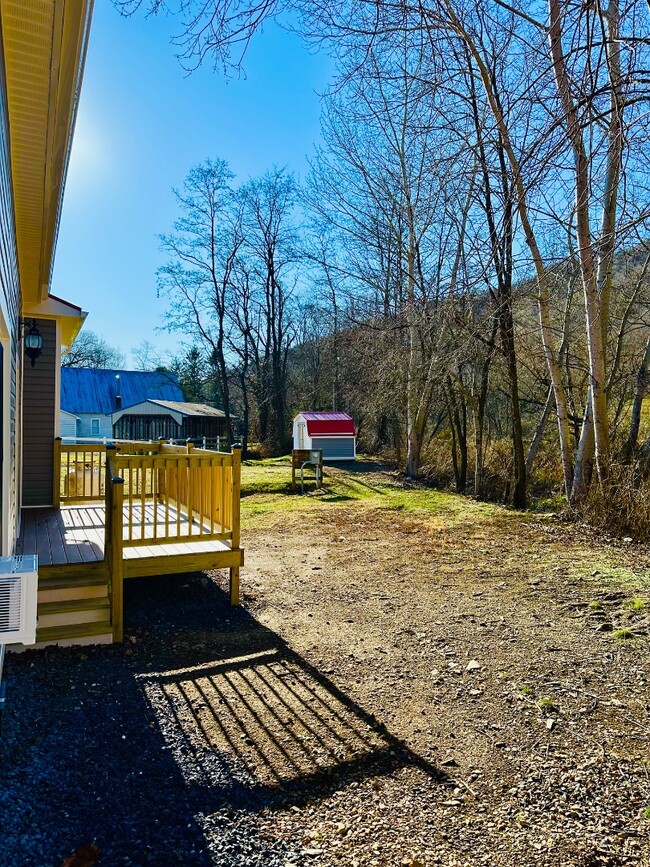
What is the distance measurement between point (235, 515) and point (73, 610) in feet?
4.99

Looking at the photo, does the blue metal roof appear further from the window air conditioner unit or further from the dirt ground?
the window air conditioner unit

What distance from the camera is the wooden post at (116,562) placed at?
4.19 metres

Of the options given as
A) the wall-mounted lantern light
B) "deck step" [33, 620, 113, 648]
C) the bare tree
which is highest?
the bare tree

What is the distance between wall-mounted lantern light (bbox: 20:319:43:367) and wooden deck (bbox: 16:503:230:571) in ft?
7.04

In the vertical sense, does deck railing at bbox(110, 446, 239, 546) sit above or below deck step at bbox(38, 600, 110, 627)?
above

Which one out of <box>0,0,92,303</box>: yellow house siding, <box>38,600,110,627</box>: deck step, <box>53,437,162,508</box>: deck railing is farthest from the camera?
<box>53,437,162,508</box>: deck railing

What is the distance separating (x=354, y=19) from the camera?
4.43 m

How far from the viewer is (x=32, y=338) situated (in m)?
6.82

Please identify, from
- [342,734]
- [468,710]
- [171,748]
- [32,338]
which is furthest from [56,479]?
[468,710]

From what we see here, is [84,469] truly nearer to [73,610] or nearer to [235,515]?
[235,515]

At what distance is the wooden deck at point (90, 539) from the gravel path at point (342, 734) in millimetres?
572

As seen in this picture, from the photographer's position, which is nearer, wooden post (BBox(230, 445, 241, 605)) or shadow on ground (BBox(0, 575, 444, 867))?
shadow on ground (BBox(0, 575, 444, 867))

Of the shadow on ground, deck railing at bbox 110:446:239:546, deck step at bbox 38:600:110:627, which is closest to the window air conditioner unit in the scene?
the shadow on ground

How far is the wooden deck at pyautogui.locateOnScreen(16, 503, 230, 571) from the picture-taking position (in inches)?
183
